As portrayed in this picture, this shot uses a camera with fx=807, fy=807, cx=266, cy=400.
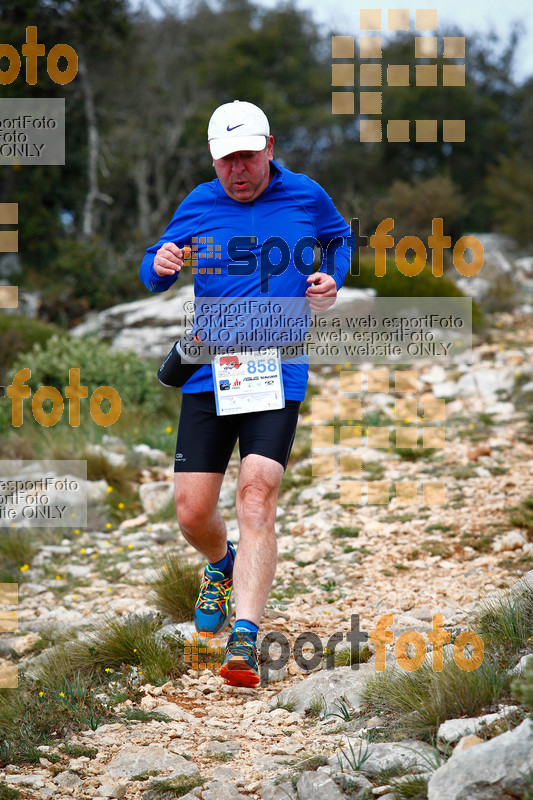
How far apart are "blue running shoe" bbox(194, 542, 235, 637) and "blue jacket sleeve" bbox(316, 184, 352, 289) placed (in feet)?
5.04

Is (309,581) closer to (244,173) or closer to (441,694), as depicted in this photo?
(441,694)

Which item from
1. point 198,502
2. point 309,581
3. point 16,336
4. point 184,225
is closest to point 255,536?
point 198,502

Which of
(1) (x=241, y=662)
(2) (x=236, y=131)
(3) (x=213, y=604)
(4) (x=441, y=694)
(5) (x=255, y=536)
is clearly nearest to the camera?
(4) (x=441, y=694)

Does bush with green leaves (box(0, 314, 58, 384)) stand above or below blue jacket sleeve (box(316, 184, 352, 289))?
below

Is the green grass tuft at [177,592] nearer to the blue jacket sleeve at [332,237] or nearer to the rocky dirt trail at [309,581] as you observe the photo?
the rocky dirt trail at [309,581]

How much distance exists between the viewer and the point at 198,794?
2672 millimetres

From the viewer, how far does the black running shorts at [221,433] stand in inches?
138

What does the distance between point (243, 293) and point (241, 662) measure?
5.10 ft

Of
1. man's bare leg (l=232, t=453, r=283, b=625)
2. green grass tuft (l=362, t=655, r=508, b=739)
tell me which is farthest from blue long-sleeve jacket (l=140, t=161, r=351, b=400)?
green grass tuft (l=362, t=655, r=508, b=739)

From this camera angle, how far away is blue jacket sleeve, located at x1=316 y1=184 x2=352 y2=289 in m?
3.85

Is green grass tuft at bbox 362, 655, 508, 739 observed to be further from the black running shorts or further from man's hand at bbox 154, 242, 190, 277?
man's hand at bbox 154, 242, 190, 277

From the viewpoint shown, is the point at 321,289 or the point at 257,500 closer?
the point at 257,500

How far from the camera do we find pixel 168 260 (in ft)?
11.6

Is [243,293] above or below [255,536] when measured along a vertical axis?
above
